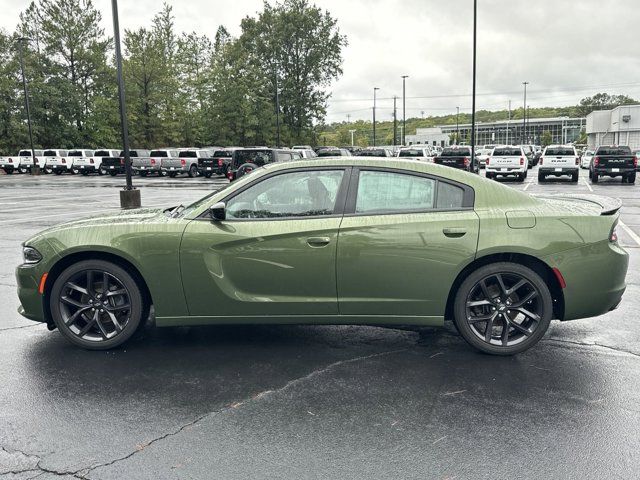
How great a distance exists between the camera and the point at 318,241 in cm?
434

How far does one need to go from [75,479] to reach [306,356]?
2.04m

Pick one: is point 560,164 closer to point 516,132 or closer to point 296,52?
point 296,52

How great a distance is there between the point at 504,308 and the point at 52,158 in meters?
47.1

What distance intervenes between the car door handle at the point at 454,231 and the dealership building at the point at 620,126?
62548mm

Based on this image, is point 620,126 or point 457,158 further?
point 620,126

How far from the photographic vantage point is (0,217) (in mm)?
14641

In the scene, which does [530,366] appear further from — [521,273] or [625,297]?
[625,297]

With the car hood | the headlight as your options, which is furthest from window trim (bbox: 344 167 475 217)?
the headlight

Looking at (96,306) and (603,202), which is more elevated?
(603,202)

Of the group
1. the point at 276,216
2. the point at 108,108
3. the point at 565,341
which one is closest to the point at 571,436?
the point at 565,341

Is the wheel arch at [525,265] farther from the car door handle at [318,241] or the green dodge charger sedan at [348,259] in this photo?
→ the car door handle at [318,241]

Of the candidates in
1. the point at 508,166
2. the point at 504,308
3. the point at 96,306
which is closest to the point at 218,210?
the point at 96,306

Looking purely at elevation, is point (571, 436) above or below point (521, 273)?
below

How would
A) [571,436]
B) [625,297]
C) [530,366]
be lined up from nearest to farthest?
[571,436]
[530,366]
[625,297]
